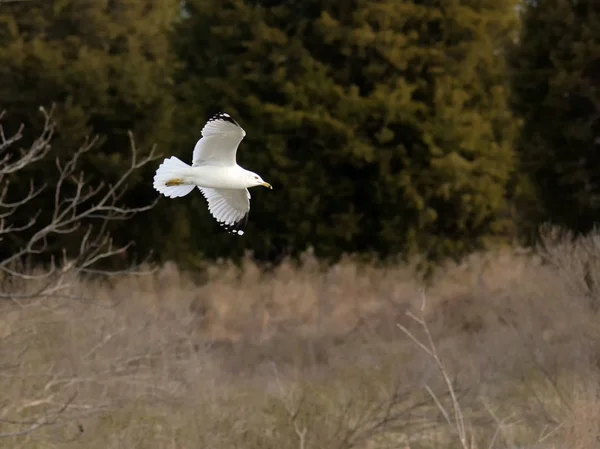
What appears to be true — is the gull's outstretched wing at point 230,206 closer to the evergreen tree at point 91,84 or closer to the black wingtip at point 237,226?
the black wingtip at point 237,226

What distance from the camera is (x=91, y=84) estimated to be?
51.2 ft

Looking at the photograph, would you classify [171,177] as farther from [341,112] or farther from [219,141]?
[341,112]

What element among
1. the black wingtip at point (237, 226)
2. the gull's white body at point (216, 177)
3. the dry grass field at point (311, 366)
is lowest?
the dry grass field at point (311, 366)

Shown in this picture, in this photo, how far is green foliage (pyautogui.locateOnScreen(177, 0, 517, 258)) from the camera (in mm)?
15195

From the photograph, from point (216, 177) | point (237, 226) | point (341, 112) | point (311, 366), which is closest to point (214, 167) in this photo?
point (216, 177)

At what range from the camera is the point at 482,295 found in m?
12.8

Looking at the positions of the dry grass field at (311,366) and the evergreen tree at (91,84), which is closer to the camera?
the dry grass field at (311,366)

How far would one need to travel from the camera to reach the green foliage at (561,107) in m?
14.4

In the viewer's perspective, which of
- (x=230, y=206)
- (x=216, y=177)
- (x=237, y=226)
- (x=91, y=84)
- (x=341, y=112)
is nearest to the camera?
(x=216, y=177)

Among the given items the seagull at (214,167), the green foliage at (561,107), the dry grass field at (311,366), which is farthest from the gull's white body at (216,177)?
the green foliage at (561,107)

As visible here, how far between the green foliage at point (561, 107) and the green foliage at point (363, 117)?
2.30 ft

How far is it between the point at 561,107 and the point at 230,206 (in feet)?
30.2

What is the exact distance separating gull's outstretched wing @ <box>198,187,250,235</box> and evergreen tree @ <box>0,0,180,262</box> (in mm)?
8762

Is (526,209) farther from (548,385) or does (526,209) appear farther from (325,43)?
(548,385)
